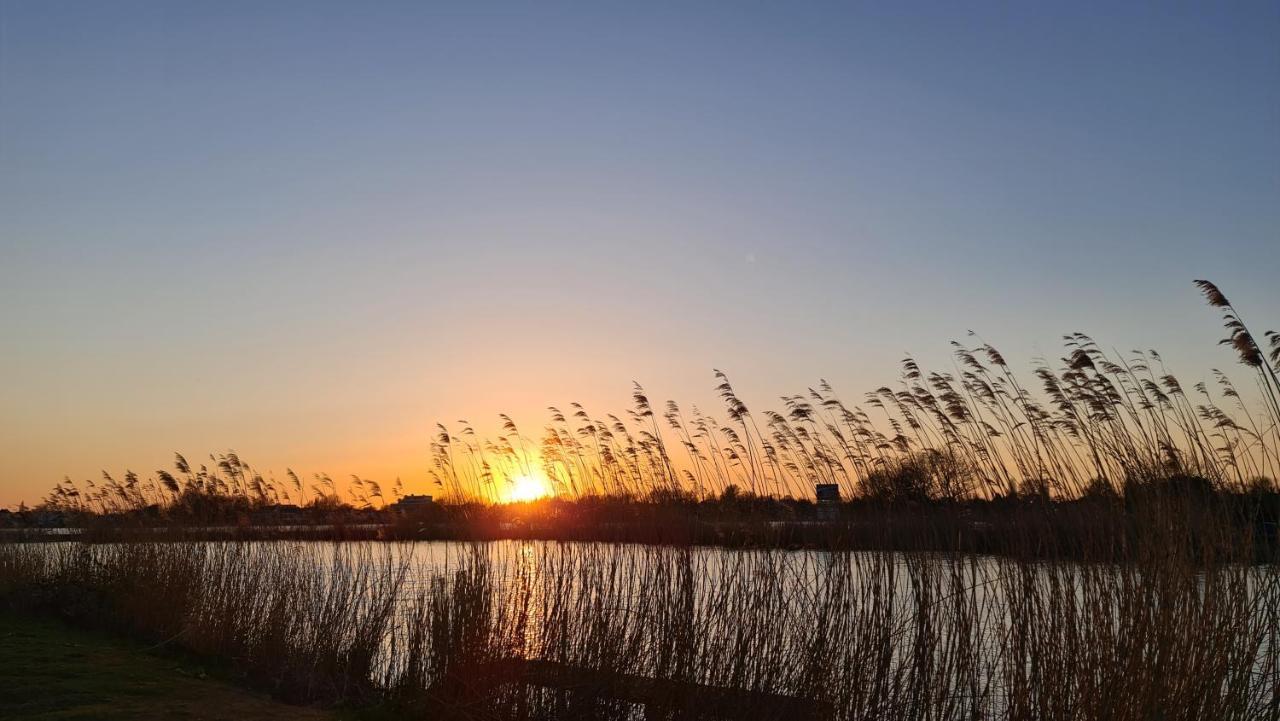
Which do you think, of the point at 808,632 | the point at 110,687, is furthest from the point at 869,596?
the point at 110,687

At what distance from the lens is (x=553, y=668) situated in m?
7.34

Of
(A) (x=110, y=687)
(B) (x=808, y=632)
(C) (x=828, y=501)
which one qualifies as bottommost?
(A) (x=110, y=687)

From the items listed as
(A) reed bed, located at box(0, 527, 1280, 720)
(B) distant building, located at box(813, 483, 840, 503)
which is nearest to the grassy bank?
(A) reed bed, located at box(0, 527, 1280, 720)

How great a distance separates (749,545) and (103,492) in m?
14.1

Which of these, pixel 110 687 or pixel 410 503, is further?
pixel 410 503

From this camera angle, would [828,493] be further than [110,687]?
No

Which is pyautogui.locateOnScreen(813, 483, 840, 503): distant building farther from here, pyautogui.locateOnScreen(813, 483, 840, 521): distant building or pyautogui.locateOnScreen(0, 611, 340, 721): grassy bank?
pyautogui.locateOnScreen(0, 611, 340, 721): grassy bank

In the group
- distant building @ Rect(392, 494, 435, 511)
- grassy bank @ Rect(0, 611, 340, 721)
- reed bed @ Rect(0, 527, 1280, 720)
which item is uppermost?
distant building @ Rect(392, 494, 435, 511)

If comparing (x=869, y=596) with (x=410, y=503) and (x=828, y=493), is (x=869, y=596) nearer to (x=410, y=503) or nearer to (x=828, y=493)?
(x=828, y=493)

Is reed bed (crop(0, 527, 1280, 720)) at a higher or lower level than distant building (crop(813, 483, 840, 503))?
lower

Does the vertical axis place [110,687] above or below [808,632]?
below

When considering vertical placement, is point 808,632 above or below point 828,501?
below

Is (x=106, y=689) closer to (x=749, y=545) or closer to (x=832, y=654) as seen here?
(x=749, y=545)

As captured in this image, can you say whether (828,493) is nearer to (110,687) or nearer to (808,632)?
(808,632)
